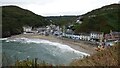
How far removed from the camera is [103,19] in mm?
88562

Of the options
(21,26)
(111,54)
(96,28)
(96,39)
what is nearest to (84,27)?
(96,28)

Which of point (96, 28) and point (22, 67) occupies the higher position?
point (22, 67)

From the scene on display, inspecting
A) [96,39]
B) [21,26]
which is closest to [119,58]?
[96,39]

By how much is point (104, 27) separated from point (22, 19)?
34840 mm

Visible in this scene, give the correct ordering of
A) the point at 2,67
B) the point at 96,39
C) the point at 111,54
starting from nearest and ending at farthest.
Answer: the point at 2,67 → the point at 111,54 → the point at 96,39

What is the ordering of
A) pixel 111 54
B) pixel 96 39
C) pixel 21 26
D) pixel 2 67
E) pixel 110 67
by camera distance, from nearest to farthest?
pixel 110 67 → pixel 2 67 → pixel 111 54 → pixel 96 39 → pixel 21 26

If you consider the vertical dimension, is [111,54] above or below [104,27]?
above

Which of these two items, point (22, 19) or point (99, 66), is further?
point (22, 19)

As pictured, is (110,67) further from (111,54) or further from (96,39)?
(96,39)

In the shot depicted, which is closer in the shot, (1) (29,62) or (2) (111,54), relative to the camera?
(1) (29,62)

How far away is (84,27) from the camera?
85.9 m

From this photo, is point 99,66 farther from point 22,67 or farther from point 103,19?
point 103,19

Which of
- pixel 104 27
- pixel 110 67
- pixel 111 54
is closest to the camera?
pixel 110 67

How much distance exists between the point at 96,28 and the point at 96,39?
43.4ft
